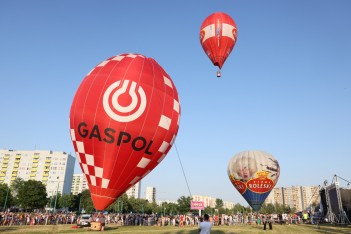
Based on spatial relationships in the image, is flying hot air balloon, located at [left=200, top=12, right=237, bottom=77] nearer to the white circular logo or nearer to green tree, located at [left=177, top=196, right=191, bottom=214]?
the white circular logo

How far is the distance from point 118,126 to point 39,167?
14929 centimetres

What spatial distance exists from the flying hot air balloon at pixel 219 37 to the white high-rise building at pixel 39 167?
133 metres

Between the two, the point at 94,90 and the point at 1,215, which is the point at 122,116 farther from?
the point at 1,215

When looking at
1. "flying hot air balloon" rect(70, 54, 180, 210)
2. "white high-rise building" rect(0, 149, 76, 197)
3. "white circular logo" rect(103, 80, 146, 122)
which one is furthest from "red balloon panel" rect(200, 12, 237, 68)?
"white high-rise building" rect(0, 149, 76, 197)

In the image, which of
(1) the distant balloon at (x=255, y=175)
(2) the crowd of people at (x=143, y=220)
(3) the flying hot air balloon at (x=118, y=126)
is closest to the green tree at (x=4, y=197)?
(2) the crowd of people at (x=143, y=220)

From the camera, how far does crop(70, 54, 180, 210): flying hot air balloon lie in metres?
13.4

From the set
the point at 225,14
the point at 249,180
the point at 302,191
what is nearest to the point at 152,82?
the point at 225,14

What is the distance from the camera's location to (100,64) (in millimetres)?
15906

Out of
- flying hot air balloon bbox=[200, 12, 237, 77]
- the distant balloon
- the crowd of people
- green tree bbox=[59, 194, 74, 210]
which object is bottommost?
the crowd of people

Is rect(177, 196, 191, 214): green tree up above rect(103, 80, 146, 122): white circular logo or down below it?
below

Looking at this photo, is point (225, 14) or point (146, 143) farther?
point (225, 14)

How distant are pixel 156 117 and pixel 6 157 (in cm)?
15799

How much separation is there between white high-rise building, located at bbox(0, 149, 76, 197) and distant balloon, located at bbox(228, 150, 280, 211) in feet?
405

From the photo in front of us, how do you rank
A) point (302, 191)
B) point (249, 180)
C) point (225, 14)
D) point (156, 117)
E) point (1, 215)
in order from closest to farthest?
point (156, 117) < point (225, 14) < point (1, 215) < point (249, 180) < point (302, 191)
